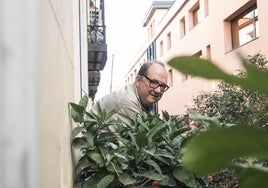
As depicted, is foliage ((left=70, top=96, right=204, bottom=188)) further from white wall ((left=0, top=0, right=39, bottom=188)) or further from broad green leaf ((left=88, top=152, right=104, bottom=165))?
white wall ((left=0, top=0, right=39, bottom=188))

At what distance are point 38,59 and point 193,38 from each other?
69.0ft

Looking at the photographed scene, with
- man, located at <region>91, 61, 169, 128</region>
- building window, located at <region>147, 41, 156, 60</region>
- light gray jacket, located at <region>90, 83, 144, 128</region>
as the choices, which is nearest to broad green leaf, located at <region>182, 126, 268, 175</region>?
light gray jacket, located at <region>90, 83, 144, 128</region>

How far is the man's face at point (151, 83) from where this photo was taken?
3295 mm

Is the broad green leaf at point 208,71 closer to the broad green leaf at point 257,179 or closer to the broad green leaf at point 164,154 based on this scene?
the broad green leaf at point 257,179

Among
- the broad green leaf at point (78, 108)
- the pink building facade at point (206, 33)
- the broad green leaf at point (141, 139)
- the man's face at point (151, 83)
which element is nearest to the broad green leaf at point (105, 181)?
the broad green leaf at point (141, 139)

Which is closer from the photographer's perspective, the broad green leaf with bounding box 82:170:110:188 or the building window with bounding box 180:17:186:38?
the broad green leaf with bounding box 82:170:110:188

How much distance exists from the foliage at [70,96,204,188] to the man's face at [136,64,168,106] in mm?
1036

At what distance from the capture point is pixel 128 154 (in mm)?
2021

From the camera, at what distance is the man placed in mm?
2848

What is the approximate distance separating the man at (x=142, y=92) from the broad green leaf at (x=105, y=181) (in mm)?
959

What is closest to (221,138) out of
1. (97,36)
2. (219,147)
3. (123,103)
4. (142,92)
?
(219,147)

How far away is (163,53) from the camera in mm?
30125

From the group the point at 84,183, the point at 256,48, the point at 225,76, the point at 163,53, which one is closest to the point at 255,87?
the point at 225,76

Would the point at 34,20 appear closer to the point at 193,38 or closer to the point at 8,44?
the point at 8,44
